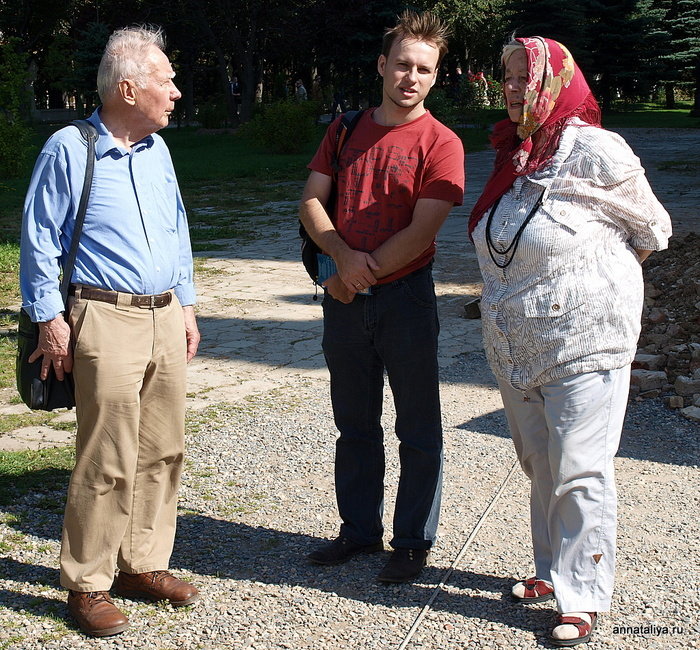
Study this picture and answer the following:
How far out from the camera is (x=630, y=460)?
4.88m

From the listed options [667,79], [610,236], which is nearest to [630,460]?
[610,236]

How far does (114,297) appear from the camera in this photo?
10.2 ft

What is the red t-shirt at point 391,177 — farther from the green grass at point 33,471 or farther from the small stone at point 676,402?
the small stone at point 676,402

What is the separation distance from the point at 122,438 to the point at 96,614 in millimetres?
603

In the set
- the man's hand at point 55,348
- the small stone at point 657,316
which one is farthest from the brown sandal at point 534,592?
the small stone at point 657,316

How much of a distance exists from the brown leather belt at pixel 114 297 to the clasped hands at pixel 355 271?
64 cm

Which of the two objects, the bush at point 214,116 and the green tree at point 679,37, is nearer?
the bush at point 214,116

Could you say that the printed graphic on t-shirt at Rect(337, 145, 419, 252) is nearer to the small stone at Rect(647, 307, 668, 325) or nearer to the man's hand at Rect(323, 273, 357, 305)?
the man's hand at Rect(323, 273, 357, 305)

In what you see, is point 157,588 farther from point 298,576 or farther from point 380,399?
point 380,399

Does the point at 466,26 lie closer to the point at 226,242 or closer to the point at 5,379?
the point at 226,242

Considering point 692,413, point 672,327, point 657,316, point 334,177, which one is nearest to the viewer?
point 334,177

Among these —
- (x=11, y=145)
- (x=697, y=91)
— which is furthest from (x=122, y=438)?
(x=697, y=91)

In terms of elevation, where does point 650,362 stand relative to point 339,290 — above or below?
below

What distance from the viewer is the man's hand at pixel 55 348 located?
3006 millimetres
